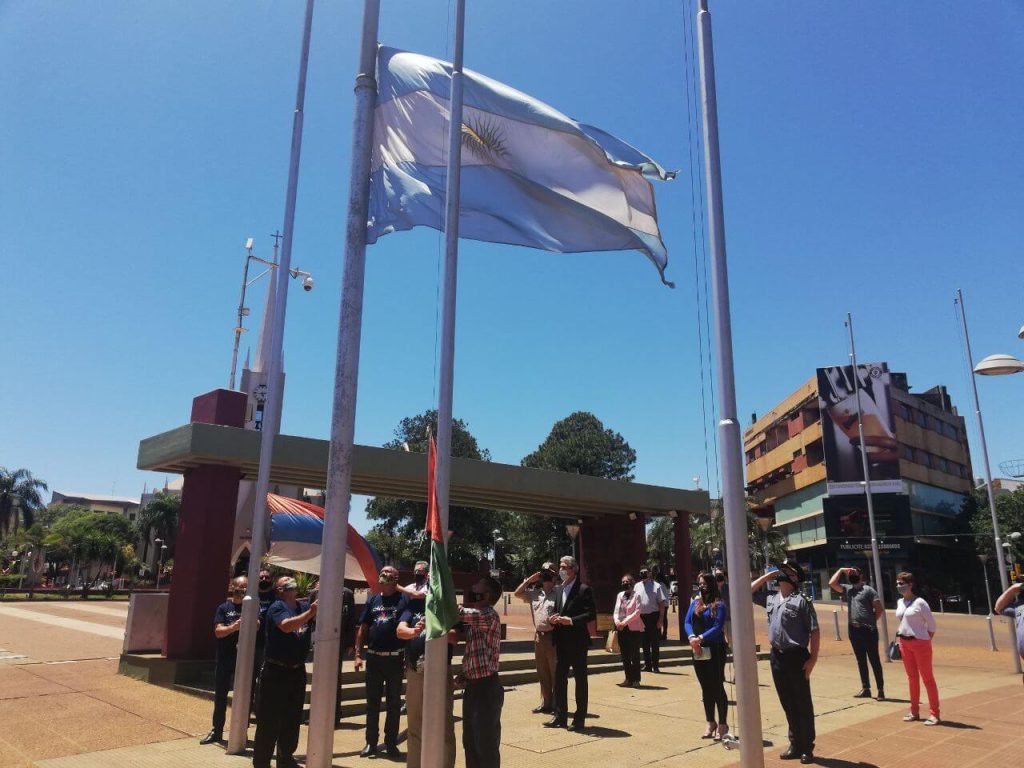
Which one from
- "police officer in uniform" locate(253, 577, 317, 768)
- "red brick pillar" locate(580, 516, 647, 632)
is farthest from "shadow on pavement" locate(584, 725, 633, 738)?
"red brick pillar" locate(580, 516, 647, 632)

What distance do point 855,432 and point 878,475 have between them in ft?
12.3

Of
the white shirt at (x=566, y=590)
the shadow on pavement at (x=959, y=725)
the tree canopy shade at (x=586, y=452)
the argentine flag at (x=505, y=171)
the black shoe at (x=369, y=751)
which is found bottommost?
the black shoe at (x=369, y=751)

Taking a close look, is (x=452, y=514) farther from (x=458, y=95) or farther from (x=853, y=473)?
(x=458, y=95)

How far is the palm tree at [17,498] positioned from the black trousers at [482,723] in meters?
85.1

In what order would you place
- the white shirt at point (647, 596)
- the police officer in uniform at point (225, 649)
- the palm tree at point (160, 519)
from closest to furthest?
the police officer in uniform at point (225, 649), the white shirt at point (647, 596), the palm tree at point (160, 519)

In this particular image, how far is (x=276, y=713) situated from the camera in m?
5.96

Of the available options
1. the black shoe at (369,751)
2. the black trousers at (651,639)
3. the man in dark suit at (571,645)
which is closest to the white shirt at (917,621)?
the man in dark suit at (571,645)

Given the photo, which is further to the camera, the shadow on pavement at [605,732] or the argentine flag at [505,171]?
the shadow on pavement at [605,732]

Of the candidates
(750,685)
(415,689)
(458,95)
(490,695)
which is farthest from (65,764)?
(458,95)

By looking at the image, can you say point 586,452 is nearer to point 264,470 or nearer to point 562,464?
point 562,464

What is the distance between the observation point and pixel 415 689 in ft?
20.4

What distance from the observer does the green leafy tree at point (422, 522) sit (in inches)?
1957

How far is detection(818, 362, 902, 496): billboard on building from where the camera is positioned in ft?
184

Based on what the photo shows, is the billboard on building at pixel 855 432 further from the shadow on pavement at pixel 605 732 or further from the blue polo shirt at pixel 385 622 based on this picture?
the blue polo shirt at pixel 385 622
